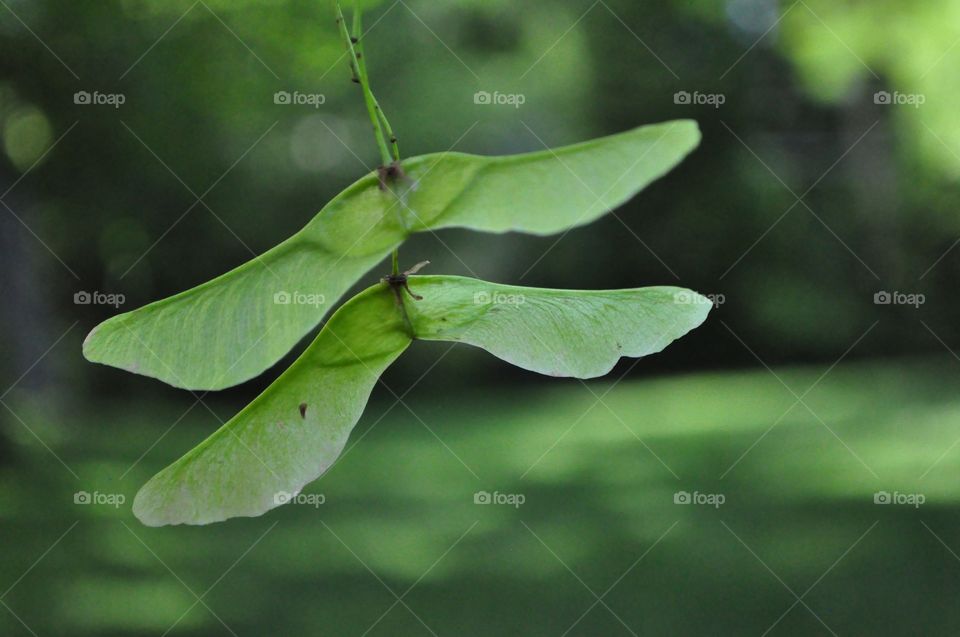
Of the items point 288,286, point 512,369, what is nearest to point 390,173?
point 288,286

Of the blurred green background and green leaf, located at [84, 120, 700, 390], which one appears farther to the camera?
the blurred green background

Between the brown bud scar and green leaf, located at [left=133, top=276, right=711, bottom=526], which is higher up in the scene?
the brown bud scar

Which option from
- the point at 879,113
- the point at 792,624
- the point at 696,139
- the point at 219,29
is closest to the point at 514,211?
the point at 696,139

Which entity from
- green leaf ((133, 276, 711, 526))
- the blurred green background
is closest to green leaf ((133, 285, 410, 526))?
green leaf ((133, 276, 711, 526))

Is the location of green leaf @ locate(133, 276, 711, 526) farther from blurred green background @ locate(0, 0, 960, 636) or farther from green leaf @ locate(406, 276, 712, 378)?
blurred green background @ locate(0, 0, 960, 636)

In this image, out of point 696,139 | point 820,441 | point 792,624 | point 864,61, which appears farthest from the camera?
point 864,61

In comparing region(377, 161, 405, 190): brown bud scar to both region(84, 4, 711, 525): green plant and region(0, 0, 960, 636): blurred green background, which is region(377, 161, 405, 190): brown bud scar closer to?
region(84, 4, 711, 525): green plant

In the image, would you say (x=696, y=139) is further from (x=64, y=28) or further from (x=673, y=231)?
(x=673, y=231)

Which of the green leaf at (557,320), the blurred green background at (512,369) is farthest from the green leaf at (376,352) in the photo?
the blurred green background at (512,369)
